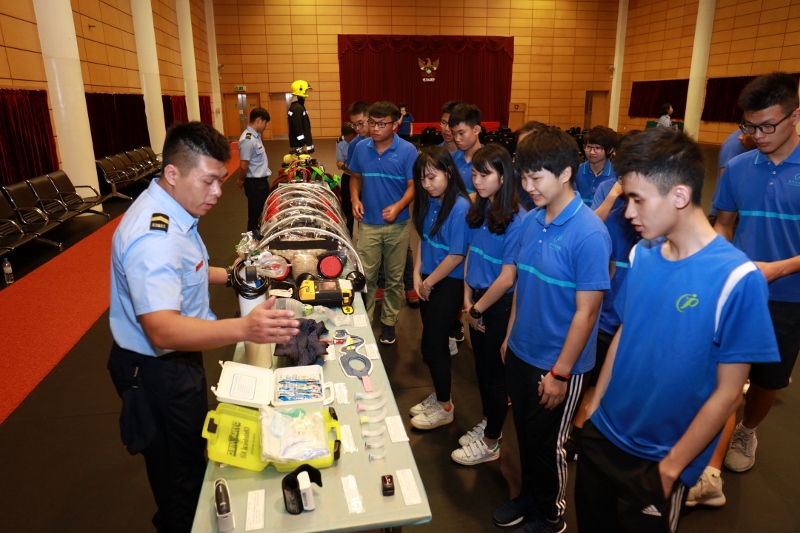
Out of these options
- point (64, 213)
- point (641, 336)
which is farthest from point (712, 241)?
point (64, 213)

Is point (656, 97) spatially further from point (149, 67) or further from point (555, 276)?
point (555, 276)

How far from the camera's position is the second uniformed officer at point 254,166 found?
6020 mm

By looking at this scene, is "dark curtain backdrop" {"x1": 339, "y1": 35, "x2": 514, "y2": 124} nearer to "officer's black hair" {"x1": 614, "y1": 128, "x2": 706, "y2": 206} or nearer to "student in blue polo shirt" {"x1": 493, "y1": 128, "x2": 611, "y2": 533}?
"student in blue polo shirt" {"x1": 493, "y1": 128, "x2": 611, "y2": 533}

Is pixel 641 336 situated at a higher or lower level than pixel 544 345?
higher

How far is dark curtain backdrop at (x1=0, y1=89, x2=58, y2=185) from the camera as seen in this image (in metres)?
7.18

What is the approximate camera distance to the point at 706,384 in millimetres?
1363

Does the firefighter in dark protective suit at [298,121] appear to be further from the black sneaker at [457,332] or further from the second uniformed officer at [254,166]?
the black sneaker at [457,332]

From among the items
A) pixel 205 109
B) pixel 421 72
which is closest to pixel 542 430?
pixel 205 109

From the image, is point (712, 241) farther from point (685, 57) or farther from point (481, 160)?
point (685, 57)

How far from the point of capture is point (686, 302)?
1.35 metres

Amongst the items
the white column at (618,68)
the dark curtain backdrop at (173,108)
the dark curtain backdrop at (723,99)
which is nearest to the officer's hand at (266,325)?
the dark curtain backdrop at (173,108)

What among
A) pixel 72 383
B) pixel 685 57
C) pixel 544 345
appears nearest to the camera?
pixel 544 345

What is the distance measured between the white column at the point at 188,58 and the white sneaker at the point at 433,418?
1607 centimetres

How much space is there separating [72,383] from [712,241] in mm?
4136
